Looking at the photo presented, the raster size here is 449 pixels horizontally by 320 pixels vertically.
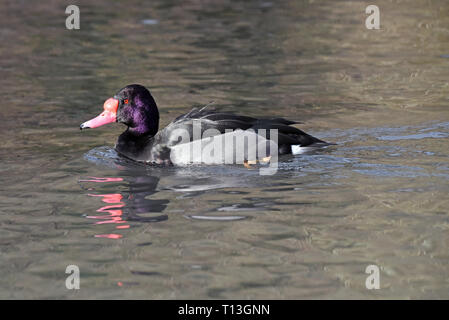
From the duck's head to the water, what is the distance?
48 centimetres

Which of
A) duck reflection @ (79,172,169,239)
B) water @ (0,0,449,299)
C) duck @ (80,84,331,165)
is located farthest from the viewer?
duck @ (80,84,331,165)

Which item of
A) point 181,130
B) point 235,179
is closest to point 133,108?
point 181,130

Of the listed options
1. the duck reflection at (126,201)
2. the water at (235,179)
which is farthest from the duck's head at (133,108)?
the duck reflection at (126,201)

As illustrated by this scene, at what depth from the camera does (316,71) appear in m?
14.0

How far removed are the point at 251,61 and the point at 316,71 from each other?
4.95 feet

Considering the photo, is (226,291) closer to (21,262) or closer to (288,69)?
(21,262)

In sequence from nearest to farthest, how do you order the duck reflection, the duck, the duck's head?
1. the duck reflection
2. the duck
3. the duck's head

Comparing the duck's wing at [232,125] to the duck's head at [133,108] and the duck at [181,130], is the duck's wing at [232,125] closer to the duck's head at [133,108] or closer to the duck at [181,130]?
the duck at [181,130]

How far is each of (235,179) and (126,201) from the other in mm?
1251

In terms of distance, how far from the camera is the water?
18.3ft

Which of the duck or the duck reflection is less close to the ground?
the duck

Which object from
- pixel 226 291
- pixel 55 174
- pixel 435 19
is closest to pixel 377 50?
pixel 435 19

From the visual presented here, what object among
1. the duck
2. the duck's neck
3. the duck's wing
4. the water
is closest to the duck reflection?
the water

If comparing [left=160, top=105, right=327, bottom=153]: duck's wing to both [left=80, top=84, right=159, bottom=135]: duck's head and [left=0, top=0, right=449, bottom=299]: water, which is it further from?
[left=80, top=84, right=159, bottom=135]: duck's head
